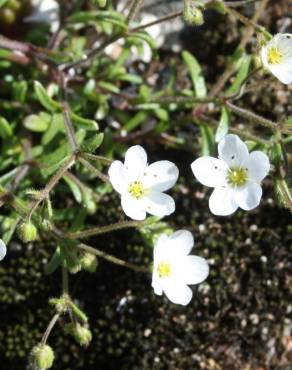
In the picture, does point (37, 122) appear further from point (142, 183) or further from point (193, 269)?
point (193, 269)

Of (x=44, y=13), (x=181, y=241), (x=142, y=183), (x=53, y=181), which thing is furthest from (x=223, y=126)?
(x=44, y=13)

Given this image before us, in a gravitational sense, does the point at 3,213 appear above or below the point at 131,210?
below

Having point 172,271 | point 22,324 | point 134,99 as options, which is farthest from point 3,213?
point 172,271

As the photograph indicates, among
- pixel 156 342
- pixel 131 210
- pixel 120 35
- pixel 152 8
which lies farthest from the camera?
pixel 152 8

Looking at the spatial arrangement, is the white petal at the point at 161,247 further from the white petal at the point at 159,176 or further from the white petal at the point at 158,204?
the white petal at the point at 159,176

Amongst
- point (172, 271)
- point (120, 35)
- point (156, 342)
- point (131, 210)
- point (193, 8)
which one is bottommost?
point (156, 342)

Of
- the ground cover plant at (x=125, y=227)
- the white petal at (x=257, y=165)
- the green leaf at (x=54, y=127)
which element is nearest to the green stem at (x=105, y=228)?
the ground cover plant at (x=125, y=227)

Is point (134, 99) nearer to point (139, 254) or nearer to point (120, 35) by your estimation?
point (120, 35)
